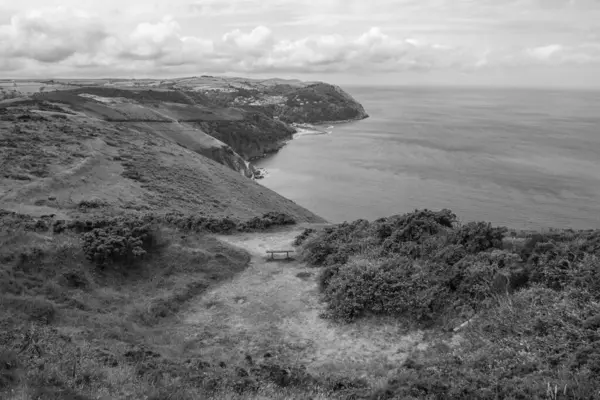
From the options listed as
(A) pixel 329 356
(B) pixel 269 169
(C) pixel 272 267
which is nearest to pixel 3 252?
(C) pixel 272 267

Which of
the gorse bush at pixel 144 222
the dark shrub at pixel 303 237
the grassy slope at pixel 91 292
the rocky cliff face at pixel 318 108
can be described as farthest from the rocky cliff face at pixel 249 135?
the dark shrub at pixel 303 237

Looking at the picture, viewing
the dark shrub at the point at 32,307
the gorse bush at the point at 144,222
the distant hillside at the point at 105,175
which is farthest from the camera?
the distant hillside at the point at 105,175

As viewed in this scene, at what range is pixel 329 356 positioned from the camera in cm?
1224

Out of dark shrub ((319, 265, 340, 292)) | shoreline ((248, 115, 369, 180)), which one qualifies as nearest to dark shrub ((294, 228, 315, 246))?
dark shrub ((319, 265, 340, 292))

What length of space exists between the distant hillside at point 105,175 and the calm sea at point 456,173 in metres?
16.8

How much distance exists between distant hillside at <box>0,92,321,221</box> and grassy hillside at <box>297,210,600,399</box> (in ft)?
56.1

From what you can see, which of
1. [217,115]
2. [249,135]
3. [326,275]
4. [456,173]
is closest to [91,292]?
[326,275]

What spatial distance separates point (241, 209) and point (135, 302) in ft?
83.9

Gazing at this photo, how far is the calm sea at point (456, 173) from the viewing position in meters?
59.0

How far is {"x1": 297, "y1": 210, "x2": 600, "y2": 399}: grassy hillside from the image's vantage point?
9.17 meters

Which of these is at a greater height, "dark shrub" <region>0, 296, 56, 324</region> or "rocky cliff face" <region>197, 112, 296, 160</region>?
"rocky cliff face" <region>197, 112, 296, 160</region>

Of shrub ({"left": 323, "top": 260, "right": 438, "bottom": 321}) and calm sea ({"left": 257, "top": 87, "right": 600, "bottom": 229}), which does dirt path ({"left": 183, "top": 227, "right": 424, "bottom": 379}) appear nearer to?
shrub ({"left": 323, "top": 260, "right": 438, "bottom": 321})

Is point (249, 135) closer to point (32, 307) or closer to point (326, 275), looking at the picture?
point (326, 275)

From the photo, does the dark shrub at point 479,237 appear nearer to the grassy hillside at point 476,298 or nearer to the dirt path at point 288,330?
the grassy hillside at point 476,298
